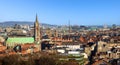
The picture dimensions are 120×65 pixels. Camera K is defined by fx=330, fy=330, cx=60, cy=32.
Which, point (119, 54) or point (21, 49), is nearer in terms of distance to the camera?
point (119, 54)

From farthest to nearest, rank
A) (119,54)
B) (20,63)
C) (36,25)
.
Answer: (36,25), (119,54), (20,63)

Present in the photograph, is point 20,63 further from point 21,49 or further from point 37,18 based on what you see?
point 37,18

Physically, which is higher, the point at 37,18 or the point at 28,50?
the point at 37,18

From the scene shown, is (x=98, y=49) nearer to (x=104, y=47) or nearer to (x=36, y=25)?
(x=104, y=47)

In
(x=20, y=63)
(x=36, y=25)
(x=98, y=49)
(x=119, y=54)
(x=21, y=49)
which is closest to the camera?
(x=20, y=63)

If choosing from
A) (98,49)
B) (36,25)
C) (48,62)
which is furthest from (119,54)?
(36,25)

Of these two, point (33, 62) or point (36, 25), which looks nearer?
point (33, 62)

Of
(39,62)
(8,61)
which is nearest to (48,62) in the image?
(39,62)

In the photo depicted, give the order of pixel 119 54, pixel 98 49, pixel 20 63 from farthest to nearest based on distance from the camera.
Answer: pixel 98 49
pixel 119 54
pixel 20 63

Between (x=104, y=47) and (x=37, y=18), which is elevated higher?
(x=37, y=18)
